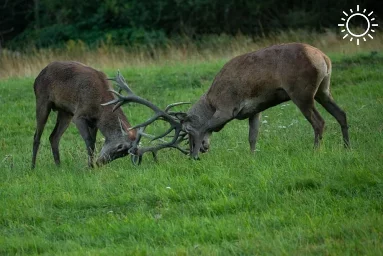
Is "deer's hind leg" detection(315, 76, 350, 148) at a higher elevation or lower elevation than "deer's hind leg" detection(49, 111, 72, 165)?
higher

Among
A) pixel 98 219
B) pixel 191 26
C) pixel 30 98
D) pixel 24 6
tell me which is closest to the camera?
pixel 98 219

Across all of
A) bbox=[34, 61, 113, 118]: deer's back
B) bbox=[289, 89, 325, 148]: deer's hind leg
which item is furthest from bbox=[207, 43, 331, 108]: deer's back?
bbox=[34, 61, 113, 118]: deer's back

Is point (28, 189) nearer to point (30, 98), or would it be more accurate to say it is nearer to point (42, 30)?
point (30, 98)

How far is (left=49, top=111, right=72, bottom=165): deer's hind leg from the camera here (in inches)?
463

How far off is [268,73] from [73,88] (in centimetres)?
266

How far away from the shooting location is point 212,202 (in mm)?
8062

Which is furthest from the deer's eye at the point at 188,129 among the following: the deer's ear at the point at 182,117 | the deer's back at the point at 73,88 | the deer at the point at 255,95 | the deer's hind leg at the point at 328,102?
the deer's hind leg at the point at 328,102

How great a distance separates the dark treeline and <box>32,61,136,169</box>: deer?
→ 18174 millimetres

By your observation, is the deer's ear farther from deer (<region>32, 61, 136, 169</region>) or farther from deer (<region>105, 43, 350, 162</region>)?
deer (<region>32, 61, 136, 169</region>)

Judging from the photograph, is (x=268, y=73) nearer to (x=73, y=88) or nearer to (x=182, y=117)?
(x=182, y=117)

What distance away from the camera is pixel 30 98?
17.1 meters

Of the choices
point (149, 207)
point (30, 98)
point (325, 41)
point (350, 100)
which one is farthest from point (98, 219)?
point (325, 41)

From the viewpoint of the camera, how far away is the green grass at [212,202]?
694cm

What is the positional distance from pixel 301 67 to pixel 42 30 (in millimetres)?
23956
